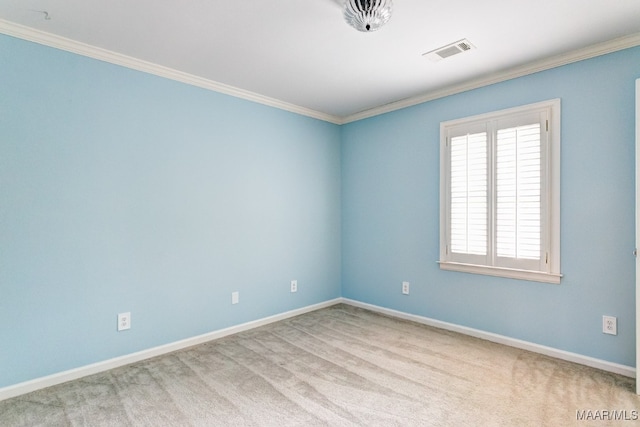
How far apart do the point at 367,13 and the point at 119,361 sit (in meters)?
3.08

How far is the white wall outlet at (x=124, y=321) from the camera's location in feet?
8.69

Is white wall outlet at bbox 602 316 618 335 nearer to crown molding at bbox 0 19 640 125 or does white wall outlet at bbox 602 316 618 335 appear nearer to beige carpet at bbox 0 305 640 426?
beige carpet at bbox 0 305 640 426

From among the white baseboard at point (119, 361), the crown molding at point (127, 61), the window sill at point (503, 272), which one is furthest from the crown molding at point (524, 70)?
the white baseboard at point (119, 361)

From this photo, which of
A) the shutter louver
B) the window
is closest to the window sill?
the window

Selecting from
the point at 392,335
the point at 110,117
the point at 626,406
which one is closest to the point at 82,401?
the point at 110,117

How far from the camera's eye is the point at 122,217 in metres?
2.67

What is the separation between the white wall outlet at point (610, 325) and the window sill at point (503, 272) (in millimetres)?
385

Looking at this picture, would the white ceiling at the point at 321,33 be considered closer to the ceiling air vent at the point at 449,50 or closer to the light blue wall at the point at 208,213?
the ceiling air vent at the point at 449,50

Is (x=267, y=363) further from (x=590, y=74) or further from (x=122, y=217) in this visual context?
(x=590, y=74)

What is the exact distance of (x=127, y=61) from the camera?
8.82 feet

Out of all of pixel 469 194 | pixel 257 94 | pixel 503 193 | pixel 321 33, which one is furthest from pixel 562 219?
pixel 257 94

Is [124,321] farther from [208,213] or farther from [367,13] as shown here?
[367,13]

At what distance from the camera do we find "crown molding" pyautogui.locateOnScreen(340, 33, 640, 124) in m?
2.44

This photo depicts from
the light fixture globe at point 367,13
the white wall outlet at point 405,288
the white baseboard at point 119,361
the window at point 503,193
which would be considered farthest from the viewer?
the white wall outlet at point 405,288
